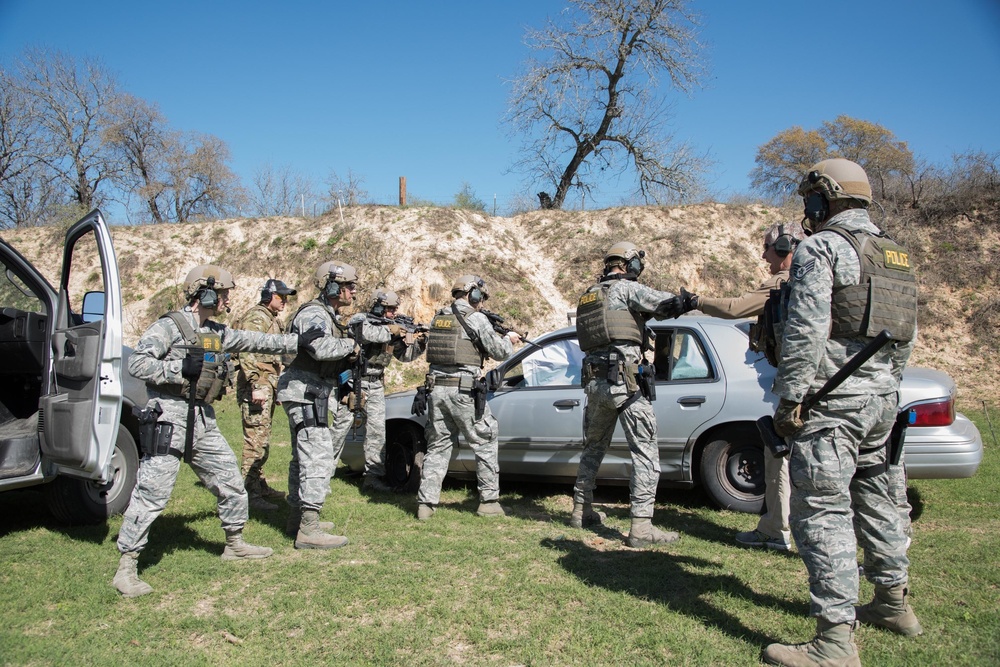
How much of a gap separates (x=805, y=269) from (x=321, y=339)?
3167 mm

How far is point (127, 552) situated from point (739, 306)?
12.4 feet

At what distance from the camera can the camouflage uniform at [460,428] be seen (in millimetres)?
5715

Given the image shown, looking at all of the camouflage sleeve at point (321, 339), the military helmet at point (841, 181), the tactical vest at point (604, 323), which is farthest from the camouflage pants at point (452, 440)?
the military helmet at point (841, 181)

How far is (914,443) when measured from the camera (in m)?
4.95

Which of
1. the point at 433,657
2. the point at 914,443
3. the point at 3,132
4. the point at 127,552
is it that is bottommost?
the point at 433,657

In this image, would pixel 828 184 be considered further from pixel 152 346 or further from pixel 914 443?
pixel 152 346

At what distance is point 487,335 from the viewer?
586 centimetres

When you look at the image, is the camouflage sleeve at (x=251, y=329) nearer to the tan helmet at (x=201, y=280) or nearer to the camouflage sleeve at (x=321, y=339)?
the camouflage sleeve at (x=321, y=339)

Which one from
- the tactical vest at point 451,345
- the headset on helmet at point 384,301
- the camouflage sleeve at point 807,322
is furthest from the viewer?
the headset on helmet at point 384,301

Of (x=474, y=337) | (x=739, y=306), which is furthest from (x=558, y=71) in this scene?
(x=739, y=306)

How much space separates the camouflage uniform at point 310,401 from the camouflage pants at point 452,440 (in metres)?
0.96

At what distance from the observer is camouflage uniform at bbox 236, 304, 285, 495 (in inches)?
245

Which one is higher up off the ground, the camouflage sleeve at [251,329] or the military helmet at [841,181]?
the military helmet at [841,181]

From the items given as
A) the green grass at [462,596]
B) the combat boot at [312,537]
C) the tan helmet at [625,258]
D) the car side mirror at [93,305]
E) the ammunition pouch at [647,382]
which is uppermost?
the tan helmet at [625,258]
